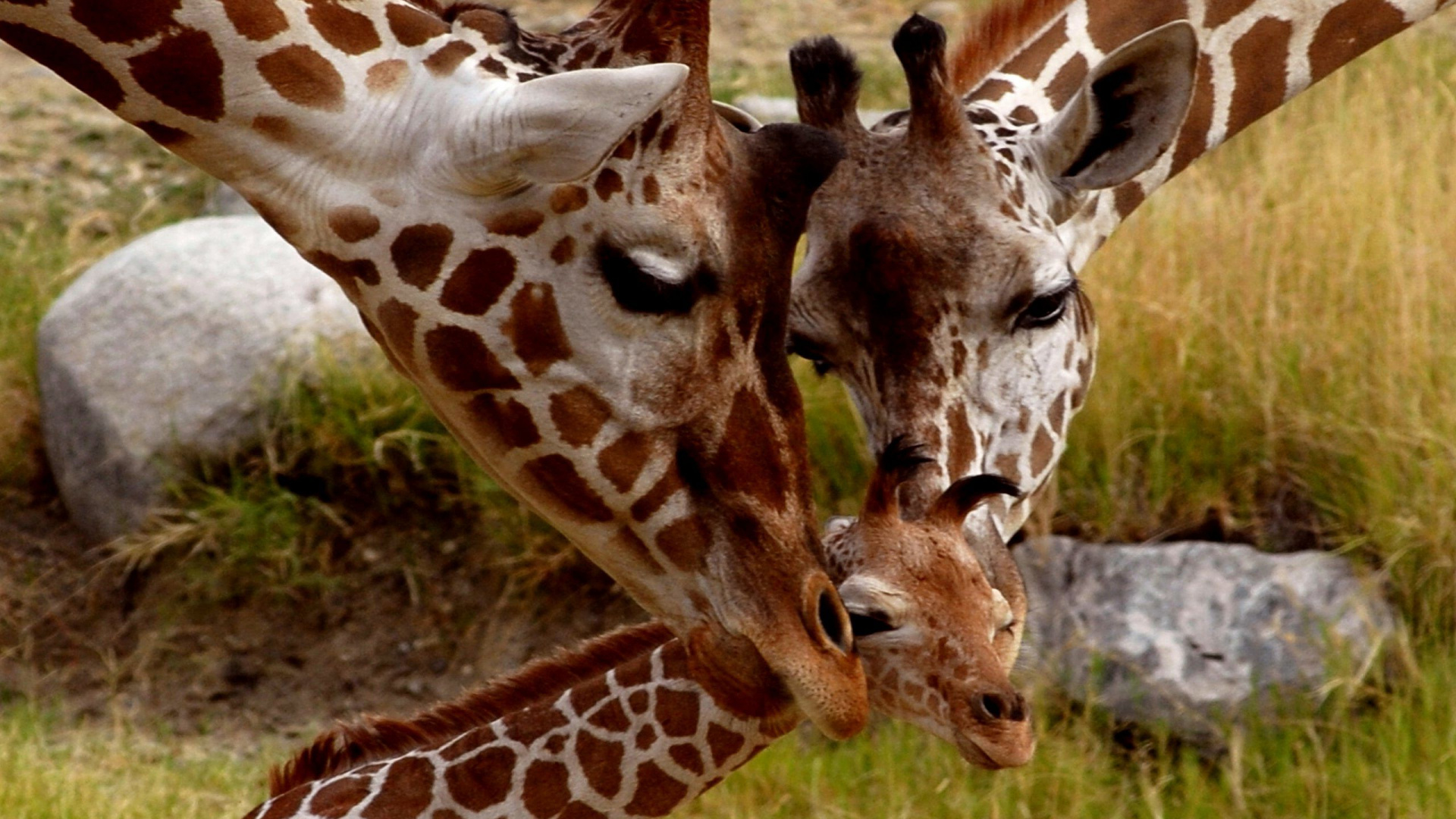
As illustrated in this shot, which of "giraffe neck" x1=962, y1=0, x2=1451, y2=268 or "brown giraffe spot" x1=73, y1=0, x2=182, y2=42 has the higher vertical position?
"brown giraffe spot" x1=73, y1=0, x2=182, y2=42

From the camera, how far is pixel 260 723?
614 centimetres

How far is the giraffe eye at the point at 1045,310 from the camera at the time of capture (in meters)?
3.87

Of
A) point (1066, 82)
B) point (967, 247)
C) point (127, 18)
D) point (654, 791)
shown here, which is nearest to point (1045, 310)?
point (967, 247)

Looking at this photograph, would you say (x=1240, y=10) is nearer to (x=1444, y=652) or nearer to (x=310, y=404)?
(x=1444, y=652)

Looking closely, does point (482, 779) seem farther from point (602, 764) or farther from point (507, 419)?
point (507, 419)

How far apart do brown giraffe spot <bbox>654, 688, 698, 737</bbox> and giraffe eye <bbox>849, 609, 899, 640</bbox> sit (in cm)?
38

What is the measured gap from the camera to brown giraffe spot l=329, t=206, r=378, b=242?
2.78 m

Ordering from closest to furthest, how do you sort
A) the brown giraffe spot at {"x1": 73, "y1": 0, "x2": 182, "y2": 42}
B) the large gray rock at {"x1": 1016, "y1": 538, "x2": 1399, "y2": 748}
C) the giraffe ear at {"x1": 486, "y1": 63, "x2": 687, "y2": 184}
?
the giraffe ear at {"x1": 486, "y1": 63, "x2": 687, "y2": 184}
the brown giraffe spot at {"x1": 73, "y1": 0, "x2": 182, "y2": 42}
the large gray rock at {"x1": 1016, "y1": 538, "x2": 1399, "y2": 748}

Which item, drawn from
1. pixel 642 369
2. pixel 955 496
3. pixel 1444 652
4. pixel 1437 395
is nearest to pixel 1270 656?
pixel 1444 652

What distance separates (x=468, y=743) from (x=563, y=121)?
1366 millimetres

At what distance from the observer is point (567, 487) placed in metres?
2.91

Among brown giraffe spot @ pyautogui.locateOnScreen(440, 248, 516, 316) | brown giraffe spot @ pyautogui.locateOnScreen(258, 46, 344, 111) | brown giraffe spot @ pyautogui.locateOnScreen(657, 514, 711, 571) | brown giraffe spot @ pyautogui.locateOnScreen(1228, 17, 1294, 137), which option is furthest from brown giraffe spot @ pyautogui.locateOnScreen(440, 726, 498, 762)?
brown giraffe spot @ pyautogui.locateOnScreen(1228, 17, 1294, 137)

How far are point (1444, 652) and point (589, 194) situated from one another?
314cm

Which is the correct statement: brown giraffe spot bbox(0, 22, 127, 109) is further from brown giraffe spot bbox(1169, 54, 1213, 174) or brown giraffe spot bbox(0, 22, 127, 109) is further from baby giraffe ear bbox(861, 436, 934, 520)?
brown giraffe spot bbox(1169, 54, 1213, 174)
